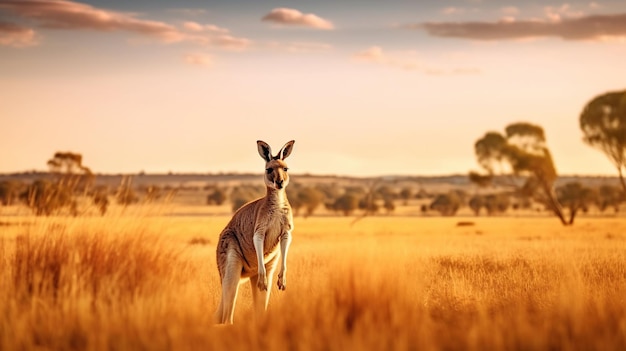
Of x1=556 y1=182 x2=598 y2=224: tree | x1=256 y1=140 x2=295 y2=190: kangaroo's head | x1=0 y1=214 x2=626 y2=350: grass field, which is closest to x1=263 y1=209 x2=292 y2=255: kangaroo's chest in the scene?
x1=256 y1=140 x2=295 y2=190: kangaroo's head

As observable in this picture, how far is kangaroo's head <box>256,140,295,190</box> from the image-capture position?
1098 cm

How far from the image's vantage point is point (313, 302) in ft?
30.5

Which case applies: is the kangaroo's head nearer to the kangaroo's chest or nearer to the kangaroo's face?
the kangaroo's face

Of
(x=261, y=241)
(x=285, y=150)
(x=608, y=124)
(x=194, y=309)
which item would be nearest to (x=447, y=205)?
(x=608, y=124)

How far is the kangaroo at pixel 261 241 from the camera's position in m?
10.9

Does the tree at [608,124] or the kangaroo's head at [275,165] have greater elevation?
the tree at [608,124]

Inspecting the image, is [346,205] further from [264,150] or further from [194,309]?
[194,309]


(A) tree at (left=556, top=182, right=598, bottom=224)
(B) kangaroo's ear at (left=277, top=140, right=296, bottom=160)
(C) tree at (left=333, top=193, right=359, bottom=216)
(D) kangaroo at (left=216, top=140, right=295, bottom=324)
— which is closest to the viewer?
(D) kangaroo at (left=216, top=140, right=295, bottom=324)

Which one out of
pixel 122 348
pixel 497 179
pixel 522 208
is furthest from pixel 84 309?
pixel 522 208

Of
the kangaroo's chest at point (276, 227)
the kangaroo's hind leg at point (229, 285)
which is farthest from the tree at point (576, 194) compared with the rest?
the kangaroo's hind leg at point (229, 285)

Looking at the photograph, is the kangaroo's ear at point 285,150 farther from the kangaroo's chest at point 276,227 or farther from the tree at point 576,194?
the tree at point 576,194

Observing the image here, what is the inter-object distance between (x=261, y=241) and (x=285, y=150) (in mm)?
1254

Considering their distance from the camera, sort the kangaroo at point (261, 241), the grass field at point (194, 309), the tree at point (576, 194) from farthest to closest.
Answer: the tree at point (576, 194)
the kangaroo at point (261, 241)
the grass field at point (194, 309)

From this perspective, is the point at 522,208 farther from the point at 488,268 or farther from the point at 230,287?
the point at 230,287
